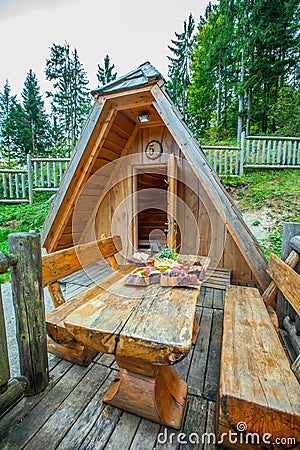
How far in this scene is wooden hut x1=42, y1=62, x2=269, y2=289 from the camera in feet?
7.36

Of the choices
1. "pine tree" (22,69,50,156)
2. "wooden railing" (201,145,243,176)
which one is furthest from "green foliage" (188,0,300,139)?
"pine tree" (22,69,50,156)

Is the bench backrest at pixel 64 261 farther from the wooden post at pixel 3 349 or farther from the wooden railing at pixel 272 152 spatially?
the wooden railing at pixel 272 152

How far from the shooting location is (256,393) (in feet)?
3.17

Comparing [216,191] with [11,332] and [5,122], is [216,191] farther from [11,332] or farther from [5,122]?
[5,122]

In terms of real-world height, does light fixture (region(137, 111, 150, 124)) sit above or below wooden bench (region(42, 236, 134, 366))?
above

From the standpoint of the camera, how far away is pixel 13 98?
52.7ft

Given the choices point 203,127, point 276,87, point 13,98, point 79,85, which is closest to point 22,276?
point 276,87

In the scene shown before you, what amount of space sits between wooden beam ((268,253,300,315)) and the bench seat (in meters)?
0.30

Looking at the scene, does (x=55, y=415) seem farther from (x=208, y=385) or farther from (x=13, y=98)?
(x=13, y=98)

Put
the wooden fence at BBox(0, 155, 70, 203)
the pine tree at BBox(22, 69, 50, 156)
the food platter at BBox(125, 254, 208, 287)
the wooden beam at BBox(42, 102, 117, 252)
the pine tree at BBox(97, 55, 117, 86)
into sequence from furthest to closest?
the pine tree at BBox(97, 55, 117, 86) → the pine tree at BBox(22, 69, 50, 156) → the wooden fence at BBox(0, 155, 70, 203) → the wooden beam at BBox(42, 102, 117, 252) → the food platter at BBox(125, 254, 208, 287)

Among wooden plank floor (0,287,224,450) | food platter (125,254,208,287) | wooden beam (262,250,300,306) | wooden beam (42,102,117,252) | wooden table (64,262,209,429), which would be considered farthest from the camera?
wooden beam (42,102,117,252)

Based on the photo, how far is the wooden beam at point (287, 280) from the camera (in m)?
1.50

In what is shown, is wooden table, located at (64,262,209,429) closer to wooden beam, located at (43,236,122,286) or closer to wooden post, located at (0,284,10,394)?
wooden post, located at (0,284,10,394)

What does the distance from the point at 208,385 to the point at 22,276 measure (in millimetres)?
1378
